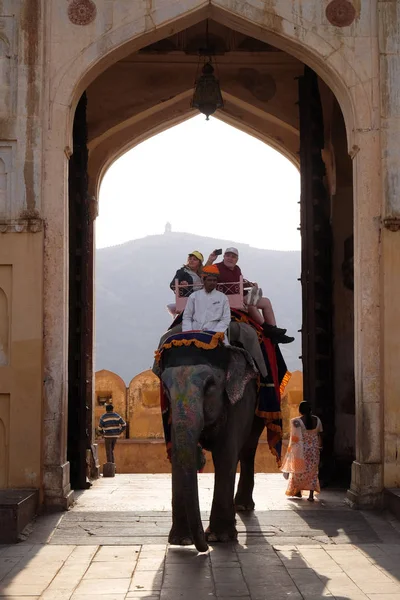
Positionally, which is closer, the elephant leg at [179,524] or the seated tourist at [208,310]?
the elephant leg at [179,524]

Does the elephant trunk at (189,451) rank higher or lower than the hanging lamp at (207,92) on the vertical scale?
lower

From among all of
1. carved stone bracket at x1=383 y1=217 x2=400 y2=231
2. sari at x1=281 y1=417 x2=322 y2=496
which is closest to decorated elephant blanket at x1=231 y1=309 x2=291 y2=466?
sari at x1=281 y1=417 x2=322 y2=496

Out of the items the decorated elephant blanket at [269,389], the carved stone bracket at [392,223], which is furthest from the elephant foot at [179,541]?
the carved stone bracket at [392,223]

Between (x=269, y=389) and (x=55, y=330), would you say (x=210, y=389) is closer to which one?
(x=269, y=389)

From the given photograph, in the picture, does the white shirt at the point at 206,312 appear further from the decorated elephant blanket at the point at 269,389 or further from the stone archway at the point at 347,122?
the stone archway at the point at 347,122

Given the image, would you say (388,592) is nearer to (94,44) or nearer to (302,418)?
(302,418)

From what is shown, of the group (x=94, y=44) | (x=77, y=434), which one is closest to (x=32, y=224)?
(x=94, y=44)

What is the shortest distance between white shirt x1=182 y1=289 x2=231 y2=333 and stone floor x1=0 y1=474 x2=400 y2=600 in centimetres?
163

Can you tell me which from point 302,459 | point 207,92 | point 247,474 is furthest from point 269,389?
point 207,92

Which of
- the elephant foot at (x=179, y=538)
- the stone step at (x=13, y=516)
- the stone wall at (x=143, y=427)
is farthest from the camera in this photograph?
the stone wall at (x=143, y=427)

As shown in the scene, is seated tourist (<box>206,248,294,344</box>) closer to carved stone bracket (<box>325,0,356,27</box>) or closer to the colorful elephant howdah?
the colorful elephant howdah

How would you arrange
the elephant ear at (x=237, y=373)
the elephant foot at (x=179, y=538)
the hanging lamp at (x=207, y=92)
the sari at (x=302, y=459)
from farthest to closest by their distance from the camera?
the hanging lamp at (x=207, y=92) < the sari at (x=302, y=459) < the elephant ear at (x=237, y=373) < the elephant foot at (x=179, y=538)

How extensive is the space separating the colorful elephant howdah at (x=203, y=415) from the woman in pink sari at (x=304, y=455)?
6.35ft

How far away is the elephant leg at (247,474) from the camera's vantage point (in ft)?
30.8
